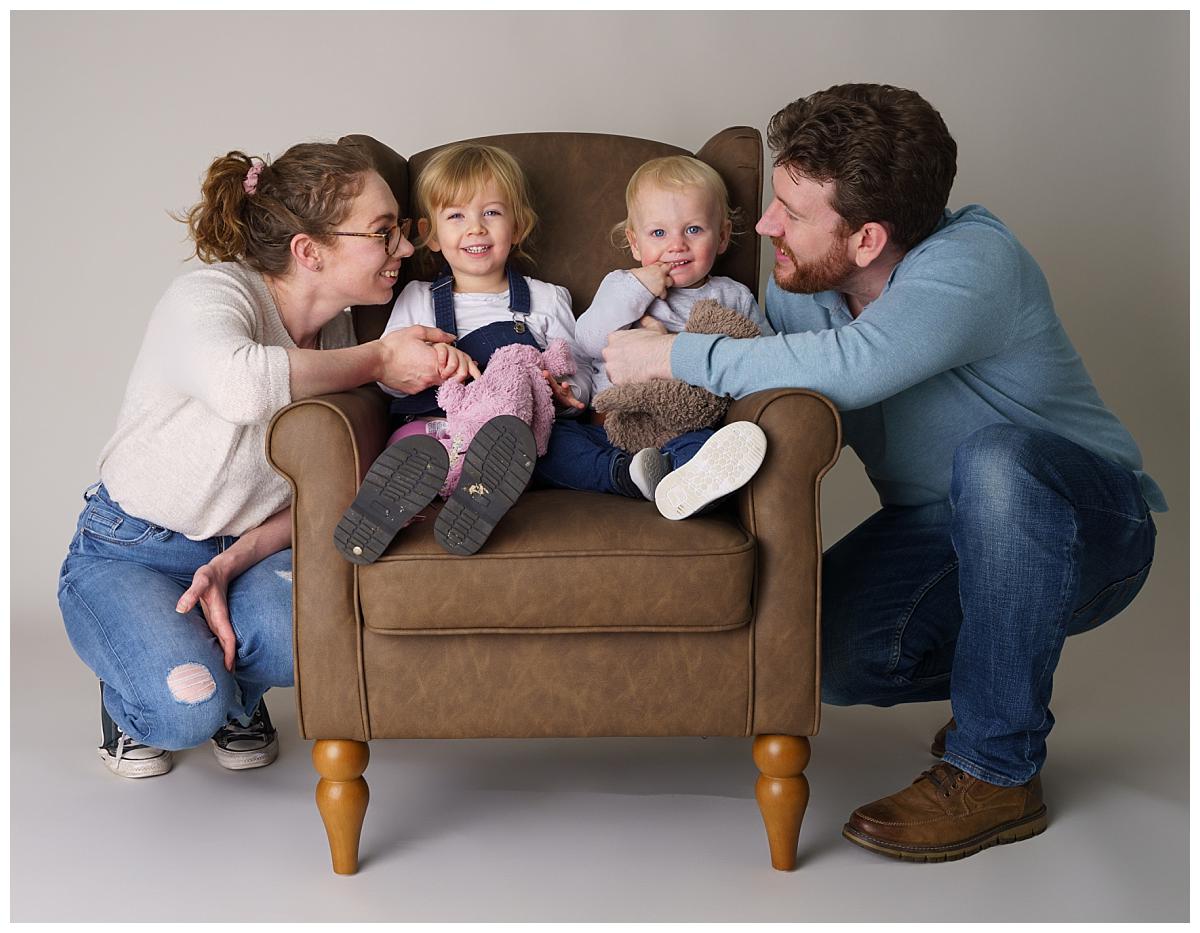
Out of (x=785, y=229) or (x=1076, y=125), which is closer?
(x=785, y=229)

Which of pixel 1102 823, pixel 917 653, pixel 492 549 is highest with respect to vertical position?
pixel 492 549

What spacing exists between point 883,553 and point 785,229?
68 cm

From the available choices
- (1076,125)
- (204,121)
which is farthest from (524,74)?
(1076,125)

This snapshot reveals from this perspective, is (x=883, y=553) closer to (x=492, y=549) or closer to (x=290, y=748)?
(x=492, y=549)

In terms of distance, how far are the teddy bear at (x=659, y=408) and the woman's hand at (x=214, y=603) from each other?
82cm

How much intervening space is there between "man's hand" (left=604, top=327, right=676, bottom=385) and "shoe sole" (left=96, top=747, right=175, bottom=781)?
124 cm

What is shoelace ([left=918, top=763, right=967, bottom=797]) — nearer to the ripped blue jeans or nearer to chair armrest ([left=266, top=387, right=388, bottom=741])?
chair armrest ([left=266, top=387, right=388, bottom=741])

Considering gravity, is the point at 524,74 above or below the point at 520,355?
above

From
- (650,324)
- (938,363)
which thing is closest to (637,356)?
(650,324)

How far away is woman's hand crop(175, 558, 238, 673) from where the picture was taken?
2434 millimetres

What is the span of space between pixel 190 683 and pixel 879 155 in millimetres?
1617

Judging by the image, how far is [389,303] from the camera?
2.99 metres

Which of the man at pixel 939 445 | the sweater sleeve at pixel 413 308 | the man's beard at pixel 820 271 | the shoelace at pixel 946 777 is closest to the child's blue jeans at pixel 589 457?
the man at pixel 939 445

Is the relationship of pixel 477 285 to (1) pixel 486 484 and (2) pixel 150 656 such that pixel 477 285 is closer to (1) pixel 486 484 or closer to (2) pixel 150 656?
(1) pixel 486 484
